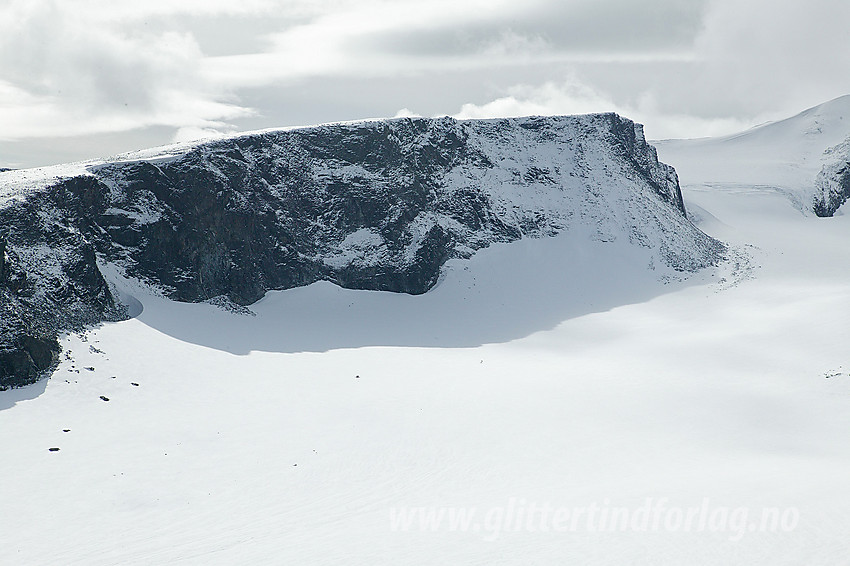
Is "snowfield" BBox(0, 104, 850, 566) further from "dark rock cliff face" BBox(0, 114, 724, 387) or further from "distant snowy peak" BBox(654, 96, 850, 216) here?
"distant snowy peak" BBox(654, 96, 850, 216)

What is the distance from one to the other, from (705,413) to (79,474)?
76.7 ft

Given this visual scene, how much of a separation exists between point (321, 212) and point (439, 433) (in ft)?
100

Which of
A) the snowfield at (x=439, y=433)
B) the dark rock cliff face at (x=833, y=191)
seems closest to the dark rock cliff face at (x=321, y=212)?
the snowfield at (x=439, y=433)

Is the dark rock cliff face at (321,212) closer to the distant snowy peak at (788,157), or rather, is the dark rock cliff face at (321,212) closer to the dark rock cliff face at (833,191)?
the dark rock cliff face at (833,191)

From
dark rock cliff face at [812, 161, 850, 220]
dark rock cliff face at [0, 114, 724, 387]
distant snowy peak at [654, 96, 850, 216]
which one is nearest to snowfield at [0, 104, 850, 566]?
dark rock cliff face at [0, 114, 724, 387]

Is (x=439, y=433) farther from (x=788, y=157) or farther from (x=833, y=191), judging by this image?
(x=788, y=157)

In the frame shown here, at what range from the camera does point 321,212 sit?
49562 millimetres

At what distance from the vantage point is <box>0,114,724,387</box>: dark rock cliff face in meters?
32.5

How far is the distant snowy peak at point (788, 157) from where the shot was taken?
83.6m

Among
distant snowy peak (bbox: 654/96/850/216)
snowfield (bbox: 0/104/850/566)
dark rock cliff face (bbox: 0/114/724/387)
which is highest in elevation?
distant snowy peak (bbox: 654/96/850/216)

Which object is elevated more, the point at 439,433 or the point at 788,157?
the point at 788,157

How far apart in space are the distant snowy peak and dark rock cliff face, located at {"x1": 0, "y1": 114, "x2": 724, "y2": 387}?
101ft

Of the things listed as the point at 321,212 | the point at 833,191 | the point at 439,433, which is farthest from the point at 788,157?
the point at 439,433

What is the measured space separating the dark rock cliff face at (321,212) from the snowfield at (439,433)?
244cm
